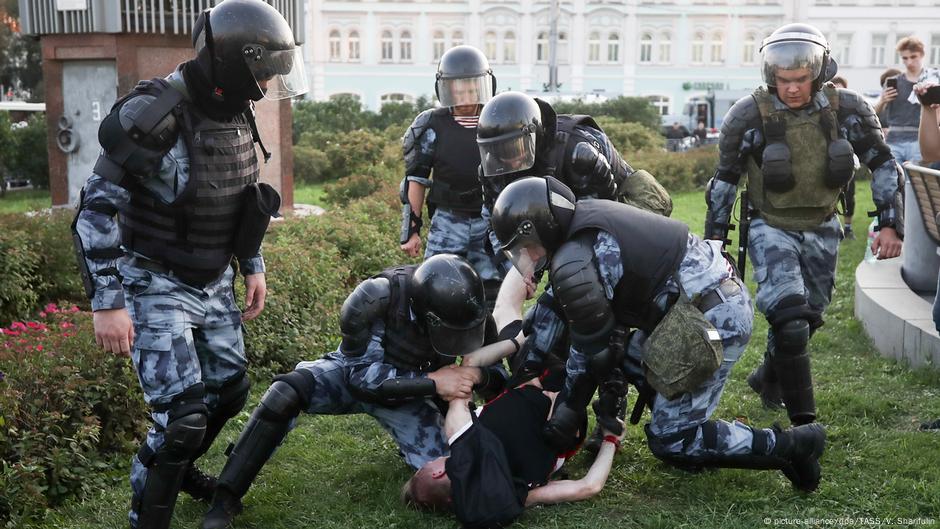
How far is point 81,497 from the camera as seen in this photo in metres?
4.57

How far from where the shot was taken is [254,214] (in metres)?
4.12

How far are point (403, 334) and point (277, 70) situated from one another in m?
1.28

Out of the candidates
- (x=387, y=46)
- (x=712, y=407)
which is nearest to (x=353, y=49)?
(x=387, y=46)

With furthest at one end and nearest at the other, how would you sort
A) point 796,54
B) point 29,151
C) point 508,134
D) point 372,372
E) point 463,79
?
point 29,151, point 463,79, point 796,54, point 508,134, point 372,372

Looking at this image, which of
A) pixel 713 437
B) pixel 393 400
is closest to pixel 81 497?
pixel 393 400

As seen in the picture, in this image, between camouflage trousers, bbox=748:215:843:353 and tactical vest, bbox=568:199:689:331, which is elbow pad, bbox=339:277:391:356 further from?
camouflage trousers, bbox=748:215:843:353

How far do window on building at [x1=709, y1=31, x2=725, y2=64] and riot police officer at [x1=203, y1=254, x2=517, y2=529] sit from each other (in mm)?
50753

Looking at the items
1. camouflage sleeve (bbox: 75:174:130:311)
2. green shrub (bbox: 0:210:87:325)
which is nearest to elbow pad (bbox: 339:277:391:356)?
camouflage sleeve (bbox: 75:174:130:311)

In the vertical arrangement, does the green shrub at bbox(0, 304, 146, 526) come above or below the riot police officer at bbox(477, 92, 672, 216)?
below

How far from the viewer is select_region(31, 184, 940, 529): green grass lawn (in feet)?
13.6

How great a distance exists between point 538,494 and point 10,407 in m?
2.41

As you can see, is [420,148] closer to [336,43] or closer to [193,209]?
[193,209]

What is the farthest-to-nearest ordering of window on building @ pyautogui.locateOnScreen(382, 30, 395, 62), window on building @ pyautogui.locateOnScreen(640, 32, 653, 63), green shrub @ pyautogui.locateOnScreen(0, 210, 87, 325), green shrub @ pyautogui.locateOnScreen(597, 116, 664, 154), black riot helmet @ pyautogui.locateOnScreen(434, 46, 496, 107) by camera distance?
window on building @ pyautogui.locateOnScreen(640, 32, 653, 63) < window on building @ pyautogui.locateOnScreen(382, 30, 395, 62) < green shrub @ pyautogui.locateOnScreen(597, 116, 664, 154) < green shrub @ pyautogui.locateOnScreen(0, 210, 87, 325) < black riot helmet @ pyautogui.locateOnScreen(434, 46, 496, 107)

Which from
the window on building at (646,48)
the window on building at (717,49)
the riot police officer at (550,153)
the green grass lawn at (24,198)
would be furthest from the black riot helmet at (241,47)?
the window on building at (717,49)
